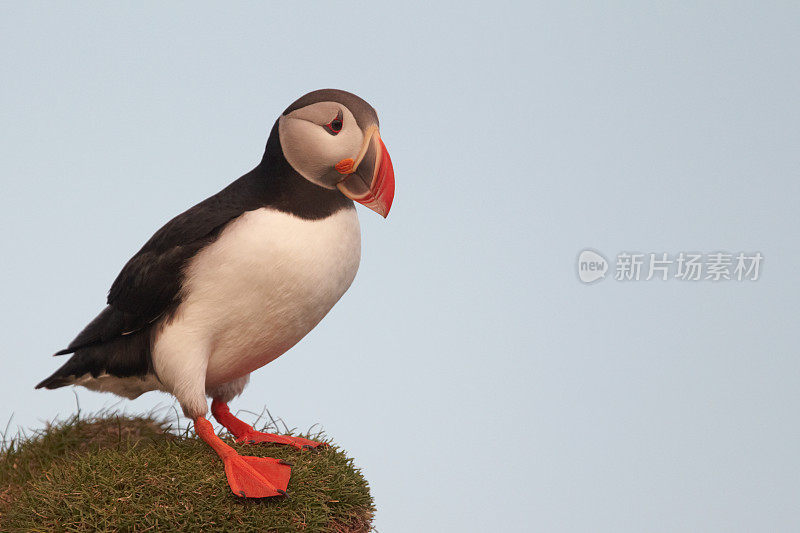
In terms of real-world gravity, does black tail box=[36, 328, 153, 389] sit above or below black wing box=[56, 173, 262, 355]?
below

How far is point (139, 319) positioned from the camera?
4.22 metres

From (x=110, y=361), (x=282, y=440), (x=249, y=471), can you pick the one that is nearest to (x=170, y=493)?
(x=249, y=471)

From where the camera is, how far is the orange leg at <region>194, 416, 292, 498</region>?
383 cm

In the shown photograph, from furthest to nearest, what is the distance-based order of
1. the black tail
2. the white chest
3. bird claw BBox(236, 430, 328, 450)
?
bird claw BBox(236, 430, 328, 450)
the black tail
the white chest

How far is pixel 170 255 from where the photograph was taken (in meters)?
4.16

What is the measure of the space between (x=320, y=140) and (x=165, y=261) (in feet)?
3.06

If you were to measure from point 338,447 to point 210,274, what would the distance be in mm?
1168

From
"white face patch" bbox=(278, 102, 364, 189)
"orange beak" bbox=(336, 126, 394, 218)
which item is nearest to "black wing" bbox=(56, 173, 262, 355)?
"white face patch" bbox=(278, 102, 364, 189)

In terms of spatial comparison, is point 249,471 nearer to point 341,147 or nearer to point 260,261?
point 260,261

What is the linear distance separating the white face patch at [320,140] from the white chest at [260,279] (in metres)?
0.26

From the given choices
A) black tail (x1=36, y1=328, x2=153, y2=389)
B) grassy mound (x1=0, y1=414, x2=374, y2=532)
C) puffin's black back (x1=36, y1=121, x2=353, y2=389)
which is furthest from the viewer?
black tail (x1=36, y1=328, x2=153, y2=389)

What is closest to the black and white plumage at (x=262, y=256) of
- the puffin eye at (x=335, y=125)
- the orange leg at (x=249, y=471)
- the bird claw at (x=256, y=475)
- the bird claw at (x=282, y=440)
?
the puffin eye at (x=335, y=125)

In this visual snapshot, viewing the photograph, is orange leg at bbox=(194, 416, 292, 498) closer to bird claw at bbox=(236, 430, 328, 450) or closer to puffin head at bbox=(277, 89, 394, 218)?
bird claw at bbox=(236, 430, 328, 450)

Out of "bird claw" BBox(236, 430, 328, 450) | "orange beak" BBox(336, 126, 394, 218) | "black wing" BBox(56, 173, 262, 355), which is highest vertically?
"orange beak" BBox(336, 126, 394, 218)
